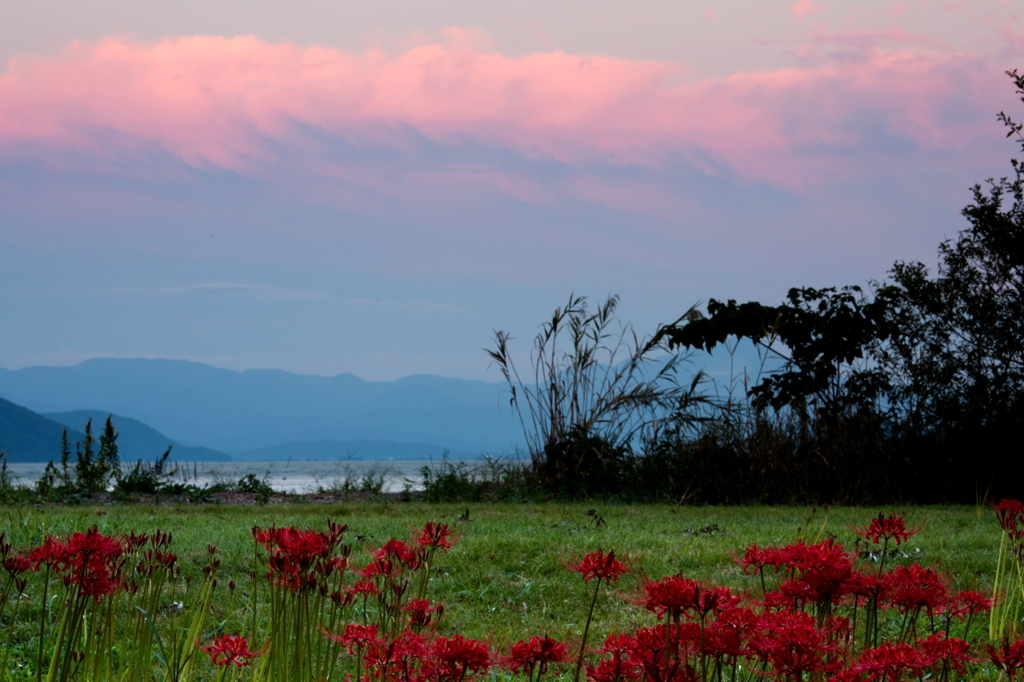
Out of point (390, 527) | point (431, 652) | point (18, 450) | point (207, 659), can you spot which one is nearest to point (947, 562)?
point (390, 527)

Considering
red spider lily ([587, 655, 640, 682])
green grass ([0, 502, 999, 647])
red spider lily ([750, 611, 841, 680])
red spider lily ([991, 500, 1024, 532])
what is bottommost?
green grass ([0, 502, 999, 647])

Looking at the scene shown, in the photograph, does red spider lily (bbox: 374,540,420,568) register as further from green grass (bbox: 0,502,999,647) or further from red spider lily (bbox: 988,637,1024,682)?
red spider lily (bbox: 988,637,1024,682)

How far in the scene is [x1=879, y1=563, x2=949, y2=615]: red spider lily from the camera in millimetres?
1712

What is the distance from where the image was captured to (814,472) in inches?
389

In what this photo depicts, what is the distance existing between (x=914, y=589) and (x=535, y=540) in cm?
420

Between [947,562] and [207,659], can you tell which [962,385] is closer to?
[947,562]

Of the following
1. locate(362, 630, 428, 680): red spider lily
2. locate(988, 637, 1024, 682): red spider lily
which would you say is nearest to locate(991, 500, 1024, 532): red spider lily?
locate(988, 637, 1024, 682): red spider lily

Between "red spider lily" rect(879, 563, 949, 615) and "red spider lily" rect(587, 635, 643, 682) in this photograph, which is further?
"red spider lily" rect(879, 563, 949, 615)

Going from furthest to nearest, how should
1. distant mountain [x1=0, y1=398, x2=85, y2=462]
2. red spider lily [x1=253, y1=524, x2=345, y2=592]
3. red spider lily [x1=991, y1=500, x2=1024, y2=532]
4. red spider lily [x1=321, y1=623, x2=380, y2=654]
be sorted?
distant mountain [x1=0, y1=398, x2=85, y2=462]
red spider lily [x1=991, y1=500, x2=1024, y2=532]
red spider lily [x1=253, y1=524, x2=345, y2=592]
red spider lily [x1=321, y1=623, x2=380, y2=654]

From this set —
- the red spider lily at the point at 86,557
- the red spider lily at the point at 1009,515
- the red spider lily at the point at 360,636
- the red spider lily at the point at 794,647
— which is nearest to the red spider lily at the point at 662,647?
the red spider lily at the point at 794,647

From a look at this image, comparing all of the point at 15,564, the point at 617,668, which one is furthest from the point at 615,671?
the point at 15,564

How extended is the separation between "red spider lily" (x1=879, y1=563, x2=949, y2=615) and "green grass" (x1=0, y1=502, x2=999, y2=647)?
0.68 meters

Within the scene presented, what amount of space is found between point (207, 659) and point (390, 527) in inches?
119

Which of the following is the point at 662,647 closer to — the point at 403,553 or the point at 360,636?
the point at 360,636
